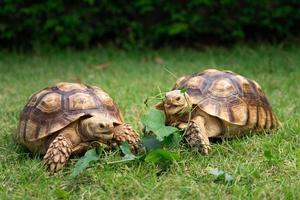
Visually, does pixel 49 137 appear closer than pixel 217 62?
Yes

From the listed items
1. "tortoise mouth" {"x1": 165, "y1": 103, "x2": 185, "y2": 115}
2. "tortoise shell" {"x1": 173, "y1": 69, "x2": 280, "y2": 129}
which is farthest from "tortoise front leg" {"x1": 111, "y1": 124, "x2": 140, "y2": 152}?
"tortoise shell" {"x1": 173, "y1": 69, "x2": 280, "y2": 129}

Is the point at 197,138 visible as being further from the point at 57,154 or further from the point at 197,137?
the point at 57,154

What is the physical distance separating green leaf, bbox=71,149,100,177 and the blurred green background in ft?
17.1

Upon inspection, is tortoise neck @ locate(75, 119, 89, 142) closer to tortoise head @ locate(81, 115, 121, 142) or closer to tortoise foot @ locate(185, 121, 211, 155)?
tortoise head @ locate(81, 115, 121, 142)

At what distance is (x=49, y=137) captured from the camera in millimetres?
3449

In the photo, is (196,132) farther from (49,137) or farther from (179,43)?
(179,43)

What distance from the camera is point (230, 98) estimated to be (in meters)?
3.70

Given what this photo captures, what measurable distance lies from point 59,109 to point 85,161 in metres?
0.51

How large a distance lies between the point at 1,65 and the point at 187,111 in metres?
4.44

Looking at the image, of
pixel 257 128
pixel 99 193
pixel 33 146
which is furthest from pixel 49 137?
pixel 257 128

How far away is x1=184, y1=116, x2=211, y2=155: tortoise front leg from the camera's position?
11.1 ft

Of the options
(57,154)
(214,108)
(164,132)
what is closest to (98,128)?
(57,154)

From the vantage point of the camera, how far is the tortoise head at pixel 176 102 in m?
3.51

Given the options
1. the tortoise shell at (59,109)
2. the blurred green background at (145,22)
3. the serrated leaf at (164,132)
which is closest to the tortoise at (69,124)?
the tortoise shell at (59,109)
